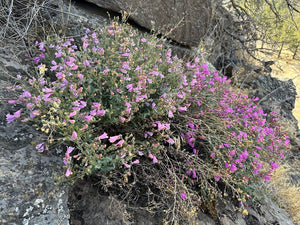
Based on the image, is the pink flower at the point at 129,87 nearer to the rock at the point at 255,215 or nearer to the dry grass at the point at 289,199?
the rock at the point at 255,215

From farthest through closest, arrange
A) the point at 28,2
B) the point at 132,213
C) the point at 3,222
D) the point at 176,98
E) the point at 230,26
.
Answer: the point at 230,26
the point at 28,2
the point at 176,98
the point at 132,213
the point at 3,222

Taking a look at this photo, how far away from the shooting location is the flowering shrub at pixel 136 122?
5.57 ft

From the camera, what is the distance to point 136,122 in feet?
7.11

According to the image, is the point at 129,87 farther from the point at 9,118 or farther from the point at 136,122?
the point at 9,118

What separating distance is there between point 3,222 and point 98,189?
65 centimetres

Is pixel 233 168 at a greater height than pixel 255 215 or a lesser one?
greater

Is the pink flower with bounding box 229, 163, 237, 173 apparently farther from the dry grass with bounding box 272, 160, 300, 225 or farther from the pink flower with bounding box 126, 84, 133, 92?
the dry grass with bounding box 272, 160, 300, 225

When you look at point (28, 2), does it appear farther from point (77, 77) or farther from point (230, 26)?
point (230, 26)

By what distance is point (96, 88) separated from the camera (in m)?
2.06

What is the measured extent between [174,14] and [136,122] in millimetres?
2352

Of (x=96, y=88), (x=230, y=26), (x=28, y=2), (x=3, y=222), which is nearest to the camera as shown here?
(x=3, y=222)

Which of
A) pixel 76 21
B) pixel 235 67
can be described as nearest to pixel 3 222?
pixel 76 21

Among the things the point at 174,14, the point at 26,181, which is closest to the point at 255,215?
the point at 26,181

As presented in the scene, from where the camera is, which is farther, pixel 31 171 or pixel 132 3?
pixel 132 3
